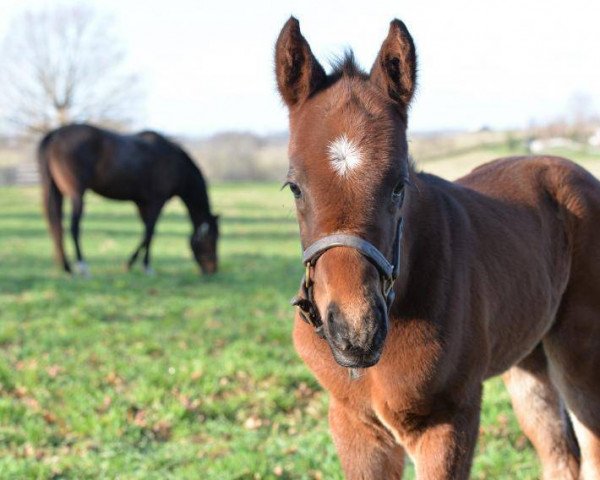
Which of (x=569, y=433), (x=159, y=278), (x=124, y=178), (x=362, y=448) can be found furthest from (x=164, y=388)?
(x=124, y=178)

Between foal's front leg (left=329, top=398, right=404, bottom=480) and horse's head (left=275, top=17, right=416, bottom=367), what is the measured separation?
32.6 inches

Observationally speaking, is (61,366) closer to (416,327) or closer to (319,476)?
(319,476)

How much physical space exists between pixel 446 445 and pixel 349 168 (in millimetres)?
1149

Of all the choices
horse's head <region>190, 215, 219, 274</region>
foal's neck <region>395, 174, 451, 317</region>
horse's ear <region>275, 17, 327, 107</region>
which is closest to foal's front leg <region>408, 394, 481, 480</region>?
foal's neck <region>395, 174, 451, 317</region>

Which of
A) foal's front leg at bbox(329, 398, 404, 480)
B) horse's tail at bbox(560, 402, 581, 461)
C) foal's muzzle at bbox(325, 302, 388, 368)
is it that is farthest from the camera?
horse's tail at bbox(560, 402, 581, 461)

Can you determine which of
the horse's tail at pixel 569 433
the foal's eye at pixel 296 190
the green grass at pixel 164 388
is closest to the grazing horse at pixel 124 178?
the green grass at pixel 164 388

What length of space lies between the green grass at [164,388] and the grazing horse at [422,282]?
0.48 metres

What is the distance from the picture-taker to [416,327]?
274 cm

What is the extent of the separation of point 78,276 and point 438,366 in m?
9.74

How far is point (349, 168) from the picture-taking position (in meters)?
2.34

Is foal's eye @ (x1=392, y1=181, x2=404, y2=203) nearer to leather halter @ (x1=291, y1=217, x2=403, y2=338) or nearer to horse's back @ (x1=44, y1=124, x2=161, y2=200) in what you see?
leather halter @ (x1=291, y1=217, x2=403, y2=338)

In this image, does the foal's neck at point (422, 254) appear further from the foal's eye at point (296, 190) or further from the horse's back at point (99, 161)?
the horse's back at point (99, 161)

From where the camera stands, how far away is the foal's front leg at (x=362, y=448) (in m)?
3.00

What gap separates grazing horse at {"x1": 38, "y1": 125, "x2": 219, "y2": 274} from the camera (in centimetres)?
1229
